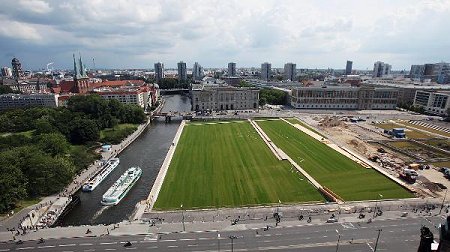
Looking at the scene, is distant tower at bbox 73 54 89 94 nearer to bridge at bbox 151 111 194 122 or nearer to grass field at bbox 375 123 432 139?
bridge at bbox 151 111 194 122

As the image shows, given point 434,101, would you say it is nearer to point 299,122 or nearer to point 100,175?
point 299,122

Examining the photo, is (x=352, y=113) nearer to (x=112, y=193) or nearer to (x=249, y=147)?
(x=249, y=147)

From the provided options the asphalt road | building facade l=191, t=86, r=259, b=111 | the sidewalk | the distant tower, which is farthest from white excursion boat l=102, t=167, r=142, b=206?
the distant tower

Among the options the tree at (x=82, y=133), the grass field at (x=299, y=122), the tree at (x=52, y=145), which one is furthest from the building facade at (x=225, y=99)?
the tree at (x=52, y=145)

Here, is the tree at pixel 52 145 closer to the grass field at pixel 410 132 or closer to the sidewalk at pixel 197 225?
the sidewalk at pixel 197 225

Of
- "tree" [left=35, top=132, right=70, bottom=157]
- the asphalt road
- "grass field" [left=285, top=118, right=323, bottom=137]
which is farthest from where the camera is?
"grass field" [left=285, top=118, right=323, bottom=137]

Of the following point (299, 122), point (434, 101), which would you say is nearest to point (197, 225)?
point (299, 122)
